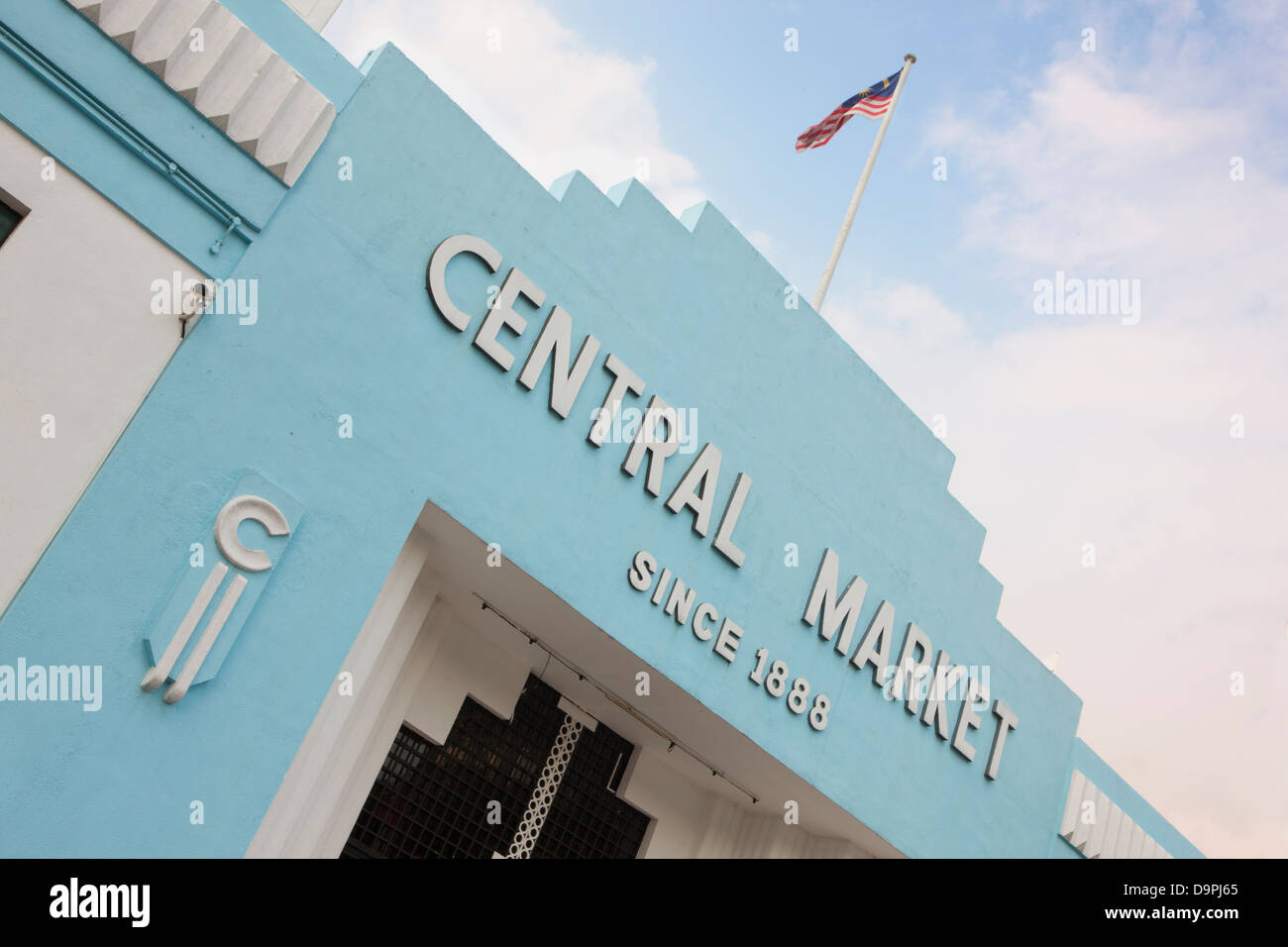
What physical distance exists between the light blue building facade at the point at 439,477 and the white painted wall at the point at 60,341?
91 mm

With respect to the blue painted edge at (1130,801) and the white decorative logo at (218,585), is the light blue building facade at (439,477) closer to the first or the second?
the white decorative logo at (218,585)

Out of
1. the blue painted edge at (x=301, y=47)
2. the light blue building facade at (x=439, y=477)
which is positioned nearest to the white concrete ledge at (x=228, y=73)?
the light blue building facade at (x=439, y=477)

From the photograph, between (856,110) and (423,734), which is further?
(856,110)

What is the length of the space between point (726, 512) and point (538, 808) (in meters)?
3.77

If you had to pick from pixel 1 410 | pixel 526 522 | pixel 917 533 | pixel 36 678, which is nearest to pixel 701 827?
pixel 917 533

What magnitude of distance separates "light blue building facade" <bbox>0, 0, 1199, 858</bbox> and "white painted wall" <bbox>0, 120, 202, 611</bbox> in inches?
3.6

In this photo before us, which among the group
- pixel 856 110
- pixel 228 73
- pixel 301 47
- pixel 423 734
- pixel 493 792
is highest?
pixel 856 110

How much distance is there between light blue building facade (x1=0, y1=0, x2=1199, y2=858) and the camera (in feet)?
22.8

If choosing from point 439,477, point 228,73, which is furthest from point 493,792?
point 228,73

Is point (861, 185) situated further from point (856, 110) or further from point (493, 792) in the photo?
point (493, 792)

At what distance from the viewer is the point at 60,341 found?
22.5 ft

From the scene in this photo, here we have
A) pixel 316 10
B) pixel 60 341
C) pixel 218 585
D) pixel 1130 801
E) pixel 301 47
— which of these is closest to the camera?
pixel 60 341

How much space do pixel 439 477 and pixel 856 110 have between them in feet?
29.5

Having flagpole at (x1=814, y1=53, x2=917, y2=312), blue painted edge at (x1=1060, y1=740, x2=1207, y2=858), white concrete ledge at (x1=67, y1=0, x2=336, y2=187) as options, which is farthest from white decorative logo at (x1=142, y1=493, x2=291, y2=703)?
blue painted edge at (x1=1060, y1=740, x2=1207, y2=858)
